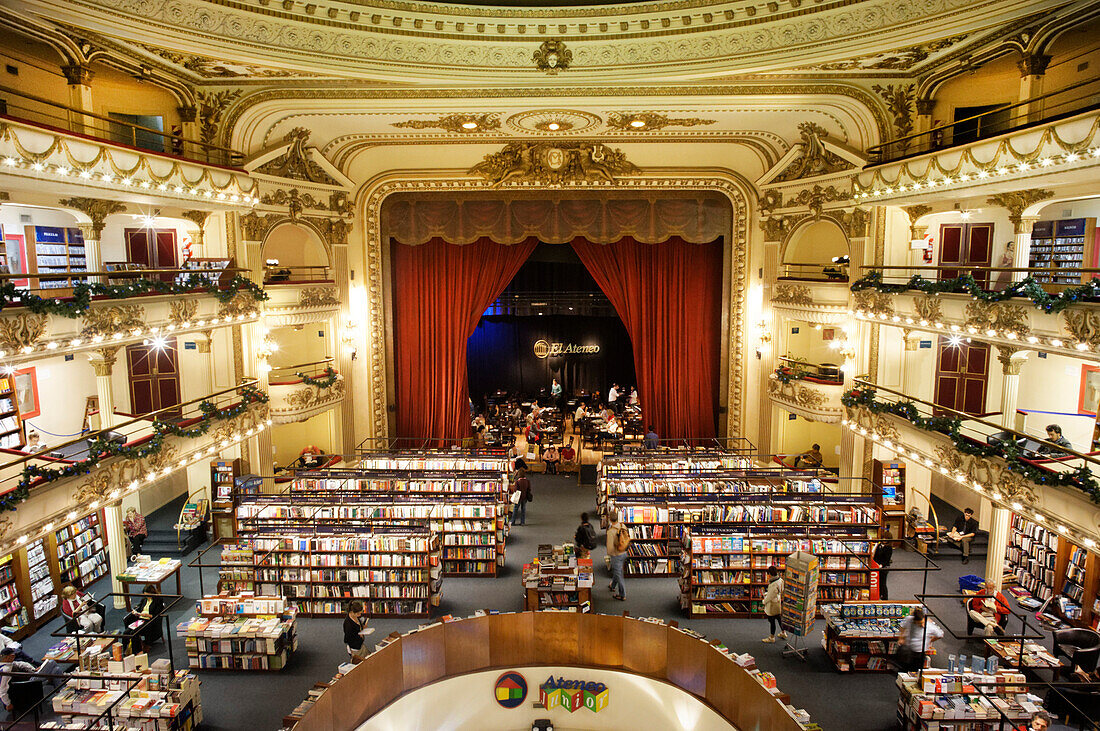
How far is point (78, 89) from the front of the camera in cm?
997

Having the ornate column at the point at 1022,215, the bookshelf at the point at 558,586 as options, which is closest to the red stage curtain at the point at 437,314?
the bookshelf at the point at 558,586

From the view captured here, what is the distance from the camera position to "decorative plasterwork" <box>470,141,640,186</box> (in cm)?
1561

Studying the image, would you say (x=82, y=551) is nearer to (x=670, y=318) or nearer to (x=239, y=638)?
(x=239, y=638)

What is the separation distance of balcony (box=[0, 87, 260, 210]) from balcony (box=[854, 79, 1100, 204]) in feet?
36.4

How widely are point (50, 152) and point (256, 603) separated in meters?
6.17

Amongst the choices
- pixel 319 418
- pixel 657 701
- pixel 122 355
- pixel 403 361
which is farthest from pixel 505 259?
pixel 657 701

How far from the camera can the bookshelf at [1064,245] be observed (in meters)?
11.5

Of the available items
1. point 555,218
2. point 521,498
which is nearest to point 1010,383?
point 521,498

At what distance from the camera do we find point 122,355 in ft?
42.2

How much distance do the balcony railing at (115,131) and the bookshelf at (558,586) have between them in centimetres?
807

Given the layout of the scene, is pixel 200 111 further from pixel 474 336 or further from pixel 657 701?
pixel 657 701

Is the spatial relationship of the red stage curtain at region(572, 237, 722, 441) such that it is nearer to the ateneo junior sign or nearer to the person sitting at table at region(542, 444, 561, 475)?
the person sitting at table at region(542, 444, 561, 475)

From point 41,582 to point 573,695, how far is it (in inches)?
317

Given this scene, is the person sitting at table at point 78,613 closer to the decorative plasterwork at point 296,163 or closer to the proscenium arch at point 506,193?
the proscenium arch at point 506,193
